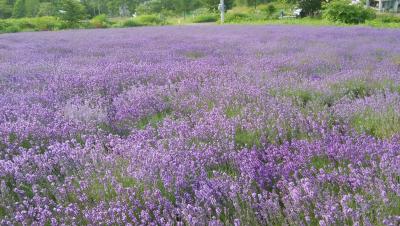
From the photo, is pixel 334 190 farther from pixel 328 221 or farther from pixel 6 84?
pixel 6 84

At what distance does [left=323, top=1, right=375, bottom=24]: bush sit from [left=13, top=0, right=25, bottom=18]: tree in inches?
1579

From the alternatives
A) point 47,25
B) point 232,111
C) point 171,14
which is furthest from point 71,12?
point 232,111

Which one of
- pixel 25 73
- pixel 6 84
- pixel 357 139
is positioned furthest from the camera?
pixel 25 73

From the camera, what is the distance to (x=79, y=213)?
2.00 meters

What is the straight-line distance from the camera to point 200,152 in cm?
253

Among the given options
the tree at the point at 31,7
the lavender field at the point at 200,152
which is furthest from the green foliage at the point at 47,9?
the lavender field at the point at 200,152

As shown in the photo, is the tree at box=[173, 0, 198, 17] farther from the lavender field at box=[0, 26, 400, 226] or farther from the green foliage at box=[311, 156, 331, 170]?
the green foliage at box=[311, 156, 331, 170]

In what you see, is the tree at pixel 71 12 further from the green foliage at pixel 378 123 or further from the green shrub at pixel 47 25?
the green foliage at pixel 378 123

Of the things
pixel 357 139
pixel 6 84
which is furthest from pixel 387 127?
pixel 6 84

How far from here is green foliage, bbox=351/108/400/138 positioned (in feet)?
9.26

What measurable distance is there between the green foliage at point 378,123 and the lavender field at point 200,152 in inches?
0.8

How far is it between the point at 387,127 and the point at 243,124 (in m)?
1.11

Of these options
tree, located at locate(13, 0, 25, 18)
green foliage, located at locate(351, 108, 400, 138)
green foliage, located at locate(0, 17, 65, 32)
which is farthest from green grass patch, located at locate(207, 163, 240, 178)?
tree, located at locate(13, 0, 25, 18)

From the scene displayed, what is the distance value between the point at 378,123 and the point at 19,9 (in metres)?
52.4
